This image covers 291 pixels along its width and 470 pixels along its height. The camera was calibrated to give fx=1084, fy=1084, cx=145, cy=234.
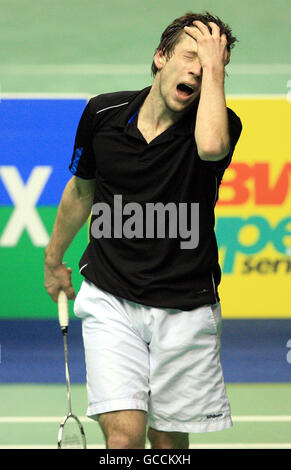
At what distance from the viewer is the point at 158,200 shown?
3.76 m

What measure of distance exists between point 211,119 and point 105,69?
13.0 ft

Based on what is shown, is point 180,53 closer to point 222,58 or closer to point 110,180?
point 222,58

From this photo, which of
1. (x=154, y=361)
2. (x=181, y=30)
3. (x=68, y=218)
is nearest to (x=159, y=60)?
(x=181, y=30)

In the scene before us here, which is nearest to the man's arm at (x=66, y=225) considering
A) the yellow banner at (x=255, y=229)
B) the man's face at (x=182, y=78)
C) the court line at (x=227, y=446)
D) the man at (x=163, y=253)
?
the man at (x=163, y=253)

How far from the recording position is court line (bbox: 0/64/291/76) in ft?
24.6

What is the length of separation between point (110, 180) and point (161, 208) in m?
0.24

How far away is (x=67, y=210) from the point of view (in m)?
4.16

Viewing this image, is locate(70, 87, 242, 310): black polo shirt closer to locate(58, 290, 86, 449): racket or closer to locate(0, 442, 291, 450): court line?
locate(58, 290, 86, 449): racket

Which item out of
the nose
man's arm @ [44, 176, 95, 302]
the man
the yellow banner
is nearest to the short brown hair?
the man

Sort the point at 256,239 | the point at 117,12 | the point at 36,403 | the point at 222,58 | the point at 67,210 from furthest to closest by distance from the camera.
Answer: the point at 117,12 → the point at 256,239 → the point at 36,403 → the point at 67,210 → the point at 222,58

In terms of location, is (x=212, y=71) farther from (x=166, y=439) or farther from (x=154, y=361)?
(x=166, y=439)

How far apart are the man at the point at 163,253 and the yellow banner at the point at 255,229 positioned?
3082mm

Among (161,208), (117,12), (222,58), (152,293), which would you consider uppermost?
(117,12)
